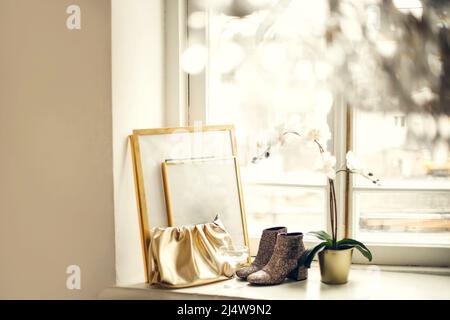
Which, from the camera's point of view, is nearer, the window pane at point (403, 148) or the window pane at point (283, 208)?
the window pane at point (403, 148)

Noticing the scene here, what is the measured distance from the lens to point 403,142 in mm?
2004

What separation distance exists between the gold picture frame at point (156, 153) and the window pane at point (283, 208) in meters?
0.14

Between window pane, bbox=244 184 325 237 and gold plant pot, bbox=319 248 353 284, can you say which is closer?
gold plant pot, bbox=319 248 353 284

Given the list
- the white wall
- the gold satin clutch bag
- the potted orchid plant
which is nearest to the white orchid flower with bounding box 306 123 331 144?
the potted orchid plant

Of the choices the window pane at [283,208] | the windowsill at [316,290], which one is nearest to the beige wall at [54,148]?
the windowsill at [316,290]

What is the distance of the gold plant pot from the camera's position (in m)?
1.84

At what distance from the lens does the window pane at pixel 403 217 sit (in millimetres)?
2000

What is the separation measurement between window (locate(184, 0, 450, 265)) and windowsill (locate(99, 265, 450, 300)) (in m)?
0.16

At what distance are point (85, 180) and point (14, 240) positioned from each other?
0.33 metres

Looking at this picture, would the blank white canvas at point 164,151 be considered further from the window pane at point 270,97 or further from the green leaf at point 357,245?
the green leaf at point 357,245

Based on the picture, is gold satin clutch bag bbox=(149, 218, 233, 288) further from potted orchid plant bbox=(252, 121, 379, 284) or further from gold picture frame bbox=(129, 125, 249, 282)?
potted orchid plant bbox=(252, 121, 379, 284)

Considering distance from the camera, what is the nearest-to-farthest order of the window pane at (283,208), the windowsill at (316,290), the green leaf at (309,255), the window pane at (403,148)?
the windowsill at (316,290)
the green leaf at (309,255)
the window pane at (403,148)
the window pane at (283,208)

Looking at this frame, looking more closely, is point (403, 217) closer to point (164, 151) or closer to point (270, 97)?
point (270, 97)
